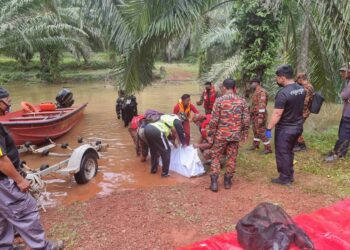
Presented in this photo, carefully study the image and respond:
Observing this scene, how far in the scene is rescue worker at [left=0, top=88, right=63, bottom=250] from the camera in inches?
133

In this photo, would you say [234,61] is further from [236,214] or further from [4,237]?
[4,237]

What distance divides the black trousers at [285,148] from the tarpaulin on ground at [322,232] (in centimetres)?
117

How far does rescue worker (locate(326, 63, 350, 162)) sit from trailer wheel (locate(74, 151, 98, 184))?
14.7 feet

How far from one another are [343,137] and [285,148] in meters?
1.80

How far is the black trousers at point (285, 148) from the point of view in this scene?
5.53 m

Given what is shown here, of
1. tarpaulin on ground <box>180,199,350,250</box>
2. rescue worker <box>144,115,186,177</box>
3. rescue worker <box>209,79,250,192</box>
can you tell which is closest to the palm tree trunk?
rescue worker <box>209,79,250,192</box>

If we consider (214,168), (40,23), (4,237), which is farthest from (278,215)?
(40,23)

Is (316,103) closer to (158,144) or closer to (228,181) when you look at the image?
(228,181)

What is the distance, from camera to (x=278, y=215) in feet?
12.2

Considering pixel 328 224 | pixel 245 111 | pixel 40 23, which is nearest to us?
pixel 328 224

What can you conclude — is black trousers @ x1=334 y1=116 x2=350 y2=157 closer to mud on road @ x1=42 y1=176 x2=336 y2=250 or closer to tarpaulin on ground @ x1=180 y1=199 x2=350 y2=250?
mud on road @ x1=42 y1=176 x2=336 y2=250

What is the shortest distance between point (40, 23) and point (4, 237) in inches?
589

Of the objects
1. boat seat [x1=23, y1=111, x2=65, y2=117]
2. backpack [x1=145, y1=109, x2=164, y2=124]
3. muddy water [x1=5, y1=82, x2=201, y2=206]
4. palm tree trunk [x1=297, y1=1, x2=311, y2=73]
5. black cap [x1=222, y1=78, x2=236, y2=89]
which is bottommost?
muddy water [x1=5, y1=82, x2=201, y2=206]

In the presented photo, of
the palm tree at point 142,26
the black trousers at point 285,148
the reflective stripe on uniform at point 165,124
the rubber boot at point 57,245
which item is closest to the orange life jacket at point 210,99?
the palm tree at point 142,26
